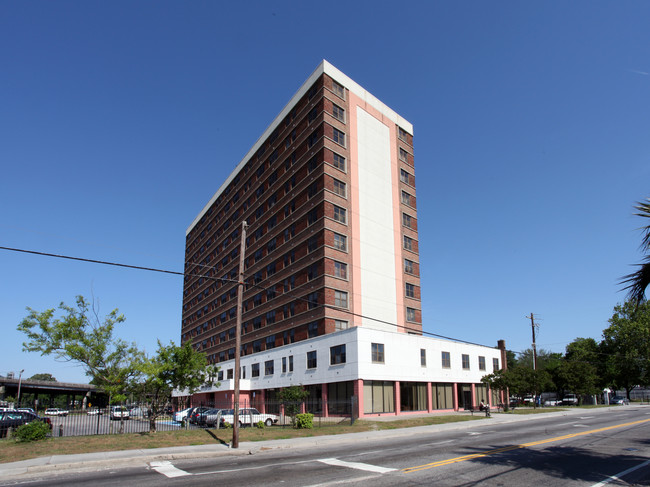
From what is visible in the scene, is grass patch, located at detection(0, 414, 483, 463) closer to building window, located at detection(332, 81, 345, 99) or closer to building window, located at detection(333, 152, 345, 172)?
building window, located at detection(333, 152, 345, 172)

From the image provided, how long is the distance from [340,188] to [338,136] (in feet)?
21.7

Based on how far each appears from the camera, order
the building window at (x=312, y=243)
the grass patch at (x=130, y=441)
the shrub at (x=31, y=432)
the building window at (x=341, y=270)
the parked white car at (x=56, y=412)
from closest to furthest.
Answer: the grass patch at (x=130, y=441) < the shrub at (x=31, y=432) < the building window at (x=341, y=270) < the building window at (x=312, y=243) < the parked white car at (x=56, y=412)

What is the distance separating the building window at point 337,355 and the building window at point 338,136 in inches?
973

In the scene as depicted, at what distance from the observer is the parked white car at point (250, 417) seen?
3419 centimetres

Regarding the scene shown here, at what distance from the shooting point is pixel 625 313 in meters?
86.6

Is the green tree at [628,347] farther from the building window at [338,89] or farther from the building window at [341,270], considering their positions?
the building window at [338,89]

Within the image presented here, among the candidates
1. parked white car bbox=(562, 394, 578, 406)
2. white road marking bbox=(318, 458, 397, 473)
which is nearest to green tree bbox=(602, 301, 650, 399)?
parked white car bbox=(562, 394, 578, 406)

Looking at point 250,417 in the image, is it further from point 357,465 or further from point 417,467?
point 417,467

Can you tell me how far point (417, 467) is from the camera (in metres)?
13.6

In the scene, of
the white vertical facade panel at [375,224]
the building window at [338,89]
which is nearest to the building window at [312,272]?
the white vertical facade panel at [375,224]

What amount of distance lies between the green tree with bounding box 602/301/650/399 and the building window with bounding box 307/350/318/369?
205 ft

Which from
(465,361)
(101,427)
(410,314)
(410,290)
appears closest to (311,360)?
(410,314)

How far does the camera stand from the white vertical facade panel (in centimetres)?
5294

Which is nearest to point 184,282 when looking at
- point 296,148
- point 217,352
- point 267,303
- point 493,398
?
point 217,352
